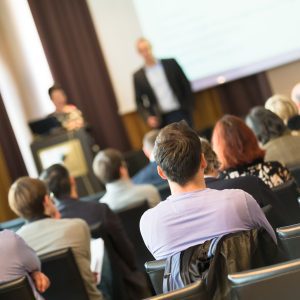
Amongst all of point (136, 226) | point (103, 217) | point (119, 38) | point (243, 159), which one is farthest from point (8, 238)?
point (119, 38)

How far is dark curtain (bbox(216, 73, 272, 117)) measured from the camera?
7.22 meters

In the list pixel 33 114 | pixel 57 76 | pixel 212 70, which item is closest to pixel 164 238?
pixel 212 70

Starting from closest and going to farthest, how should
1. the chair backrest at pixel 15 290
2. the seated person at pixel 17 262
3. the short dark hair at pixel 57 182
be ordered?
the chair backrest at pixel 15 290 → the seated person at pixel 17 262 → the short dark hair at pixel 57 182

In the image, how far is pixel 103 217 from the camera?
135 inches

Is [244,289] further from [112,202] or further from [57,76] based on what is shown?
[57,76]

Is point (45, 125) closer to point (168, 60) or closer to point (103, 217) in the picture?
point (168, 60)

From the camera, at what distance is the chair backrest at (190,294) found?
62.6 inches

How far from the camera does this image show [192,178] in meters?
2.09

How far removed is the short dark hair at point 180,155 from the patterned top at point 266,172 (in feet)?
3.08

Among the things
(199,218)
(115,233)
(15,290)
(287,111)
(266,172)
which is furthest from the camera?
(287,111)

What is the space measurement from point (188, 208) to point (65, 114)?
4863mm

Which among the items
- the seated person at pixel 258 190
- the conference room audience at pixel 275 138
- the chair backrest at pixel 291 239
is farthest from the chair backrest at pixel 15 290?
the conference room audience at pixel 275 138

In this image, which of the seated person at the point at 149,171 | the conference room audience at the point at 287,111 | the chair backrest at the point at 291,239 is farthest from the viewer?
the seated person at the point at 149,171

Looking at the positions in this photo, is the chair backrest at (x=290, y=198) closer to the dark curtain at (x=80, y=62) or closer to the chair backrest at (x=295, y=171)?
the chair backrest at (x=295, y=171)
